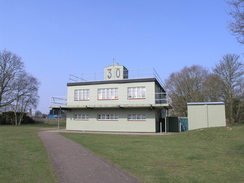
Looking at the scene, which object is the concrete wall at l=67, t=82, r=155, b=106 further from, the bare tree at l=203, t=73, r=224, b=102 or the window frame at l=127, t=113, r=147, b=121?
the bare tree at l=203, t=73, r=224, b=102

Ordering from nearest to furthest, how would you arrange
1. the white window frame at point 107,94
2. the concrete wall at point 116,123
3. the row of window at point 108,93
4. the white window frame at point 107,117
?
the concrete wall at point 116,123, the row of window at point 108,93, the white window frame at point 107,117, the white window frame at point 107,94

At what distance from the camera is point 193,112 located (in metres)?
22.5

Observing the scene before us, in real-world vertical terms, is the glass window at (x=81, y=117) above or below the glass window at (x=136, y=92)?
below

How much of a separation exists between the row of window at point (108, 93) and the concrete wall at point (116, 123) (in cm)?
165

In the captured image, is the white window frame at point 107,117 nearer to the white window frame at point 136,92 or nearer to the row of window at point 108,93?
the row of window at point 108,93

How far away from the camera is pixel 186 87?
4506 centimetres

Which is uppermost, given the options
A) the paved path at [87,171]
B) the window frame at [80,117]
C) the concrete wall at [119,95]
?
the concrete wall at [119,95]

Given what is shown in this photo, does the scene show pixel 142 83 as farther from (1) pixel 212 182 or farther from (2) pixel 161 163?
(1) pixel 212 182

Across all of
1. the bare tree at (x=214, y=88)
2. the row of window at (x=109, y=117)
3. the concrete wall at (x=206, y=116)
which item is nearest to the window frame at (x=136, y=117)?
the row of window at (x=109, y=117)

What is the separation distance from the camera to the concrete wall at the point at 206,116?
21797 mm

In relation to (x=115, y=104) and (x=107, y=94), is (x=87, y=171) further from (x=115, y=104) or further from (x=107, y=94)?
(x=107, y=94)

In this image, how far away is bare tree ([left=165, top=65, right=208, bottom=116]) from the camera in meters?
43.9

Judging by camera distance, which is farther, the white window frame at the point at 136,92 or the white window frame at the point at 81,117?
the white window frame at the point at 81,117

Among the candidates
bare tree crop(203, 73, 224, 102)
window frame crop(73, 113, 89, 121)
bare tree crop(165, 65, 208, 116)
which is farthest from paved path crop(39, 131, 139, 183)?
bare tree crop(165, 65, 208, 116)
